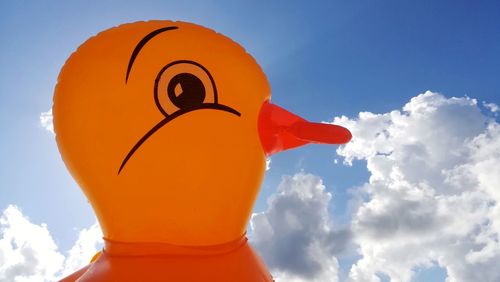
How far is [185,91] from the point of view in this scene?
3789 millimetres

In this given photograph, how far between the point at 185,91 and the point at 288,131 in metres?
0.87

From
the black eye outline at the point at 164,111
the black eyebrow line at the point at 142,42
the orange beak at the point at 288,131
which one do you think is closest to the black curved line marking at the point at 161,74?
the black eye outline at the point at 164,111

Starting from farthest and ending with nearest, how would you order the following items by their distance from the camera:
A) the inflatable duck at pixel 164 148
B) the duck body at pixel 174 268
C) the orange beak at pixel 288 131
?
1. the orange beak at pixel 288 131
2. the inflatable duck at pixel 164 148
3. the duck body at pixel 174 268

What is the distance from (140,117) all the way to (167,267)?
101cm

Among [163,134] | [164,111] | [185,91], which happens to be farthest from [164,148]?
[185,91]

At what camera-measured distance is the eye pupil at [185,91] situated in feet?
12.4

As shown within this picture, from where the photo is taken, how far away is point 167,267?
3652mm

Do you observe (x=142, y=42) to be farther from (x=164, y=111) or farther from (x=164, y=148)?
(x=164, y=148)

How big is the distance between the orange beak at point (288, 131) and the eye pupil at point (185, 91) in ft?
1.80

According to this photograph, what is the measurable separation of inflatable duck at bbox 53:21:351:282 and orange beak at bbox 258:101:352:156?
15 millimetres

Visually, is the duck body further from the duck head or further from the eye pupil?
the eye pupil

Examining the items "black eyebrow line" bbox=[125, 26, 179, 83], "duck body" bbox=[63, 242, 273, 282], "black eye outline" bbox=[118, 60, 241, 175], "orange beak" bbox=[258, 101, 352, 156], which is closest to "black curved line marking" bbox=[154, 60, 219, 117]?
"black eye outline" bbox=[118, 60, 241, 175]

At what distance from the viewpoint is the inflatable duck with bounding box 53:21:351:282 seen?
3.73 metres

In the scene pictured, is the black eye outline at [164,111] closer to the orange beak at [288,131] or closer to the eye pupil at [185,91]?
the eye pupil at [185,91]
